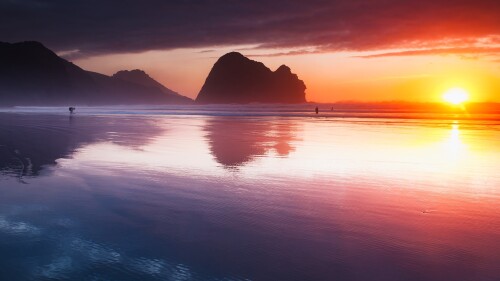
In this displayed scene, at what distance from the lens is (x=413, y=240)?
6277mm

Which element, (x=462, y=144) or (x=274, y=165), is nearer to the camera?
(x=274, y=165)

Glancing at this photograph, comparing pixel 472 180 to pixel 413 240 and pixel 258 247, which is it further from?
pixel 258 247

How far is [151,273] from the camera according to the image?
502 cm

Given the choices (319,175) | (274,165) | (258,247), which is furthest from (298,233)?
(274,165)

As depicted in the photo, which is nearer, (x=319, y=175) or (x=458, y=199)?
(x=458, y=199)

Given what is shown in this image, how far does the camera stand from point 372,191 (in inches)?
380

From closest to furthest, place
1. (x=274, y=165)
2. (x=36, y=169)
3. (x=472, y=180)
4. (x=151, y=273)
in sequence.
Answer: (x=151, y=273) → (x=472, y=180) → (x=36, y=169) → (x=274, y=165)

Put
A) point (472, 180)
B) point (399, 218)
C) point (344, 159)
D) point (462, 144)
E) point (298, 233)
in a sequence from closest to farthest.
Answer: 1. point (298, 233)
2. point (399, 218)
3. point (472, 180)
4. point (344, 159)
5. point (462, 144)

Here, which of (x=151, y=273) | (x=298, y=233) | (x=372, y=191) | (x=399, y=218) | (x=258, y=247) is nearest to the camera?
(x=151, y=273)

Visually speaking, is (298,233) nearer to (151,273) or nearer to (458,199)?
(151,273)

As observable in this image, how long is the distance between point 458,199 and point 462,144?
1303cm

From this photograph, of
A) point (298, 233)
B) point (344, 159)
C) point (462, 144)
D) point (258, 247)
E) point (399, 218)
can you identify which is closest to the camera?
point (258, 247)

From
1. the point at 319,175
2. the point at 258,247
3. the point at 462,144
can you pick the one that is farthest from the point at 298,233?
A: the point at 462,144

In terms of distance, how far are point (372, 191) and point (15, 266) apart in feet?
24.8
